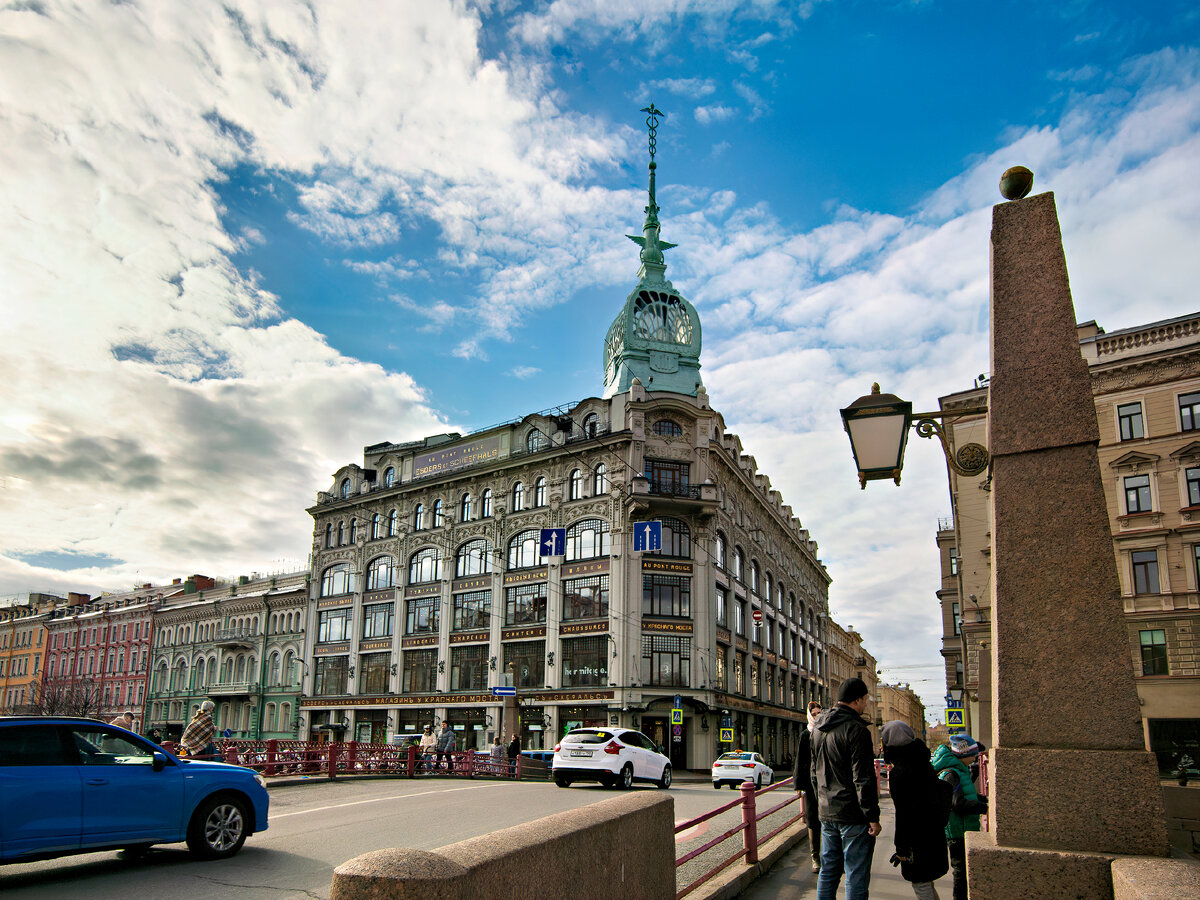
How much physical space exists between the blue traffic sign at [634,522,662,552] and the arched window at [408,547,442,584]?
15949 millimetres

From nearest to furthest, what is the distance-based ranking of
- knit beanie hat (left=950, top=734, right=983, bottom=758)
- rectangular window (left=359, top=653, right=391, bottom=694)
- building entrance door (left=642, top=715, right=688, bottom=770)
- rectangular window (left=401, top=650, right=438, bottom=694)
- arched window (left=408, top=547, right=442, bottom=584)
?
knit beanie hat (left=950, top=734, right=983, bottom=758) → building entrance door (left=642, top=715, right=688, bottom=770) → rectangular window (left=401, top=650, right=438, bottom=694) → arched window (left=408, top=547, right=442, bottom=584) → rectangular window (left=359, top=653, right=391, bottom=694)

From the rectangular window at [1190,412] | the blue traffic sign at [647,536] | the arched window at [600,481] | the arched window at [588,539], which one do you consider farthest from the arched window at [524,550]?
the rectangular window at [1190,412]

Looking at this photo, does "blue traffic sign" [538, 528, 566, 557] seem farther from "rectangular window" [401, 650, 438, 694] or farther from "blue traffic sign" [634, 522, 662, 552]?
"rectangular window" [401, 650, 438, 694]

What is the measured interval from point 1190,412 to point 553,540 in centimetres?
2621

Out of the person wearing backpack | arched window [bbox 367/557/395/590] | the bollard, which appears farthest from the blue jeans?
arched window [bbox 367/557/395/590]

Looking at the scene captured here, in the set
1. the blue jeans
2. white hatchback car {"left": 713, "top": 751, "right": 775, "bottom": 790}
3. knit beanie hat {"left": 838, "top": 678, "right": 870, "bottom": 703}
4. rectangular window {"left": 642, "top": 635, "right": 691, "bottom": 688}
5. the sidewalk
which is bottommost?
white hatchback car {"left": 713, "top": 751, "right": 775, "bottom": 790}

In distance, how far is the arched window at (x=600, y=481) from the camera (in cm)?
4403

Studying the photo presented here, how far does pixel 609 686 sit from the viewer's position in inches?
1582

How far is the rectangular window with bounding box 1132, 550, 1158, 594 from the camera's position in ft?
102

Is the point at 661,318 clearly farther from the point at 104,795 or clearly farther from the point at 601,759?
the point at 104,795

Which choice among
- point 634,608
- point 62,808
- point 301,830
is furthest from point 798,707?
point 62,808

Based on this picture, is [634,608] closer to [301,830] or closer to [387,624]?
[387,624]

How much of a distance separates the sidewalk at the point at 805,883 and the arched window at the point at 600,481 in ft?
107

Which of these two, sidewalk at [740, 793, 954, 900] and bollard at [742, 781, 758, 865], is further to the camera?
bollard at [742, 781, 758, 865]
